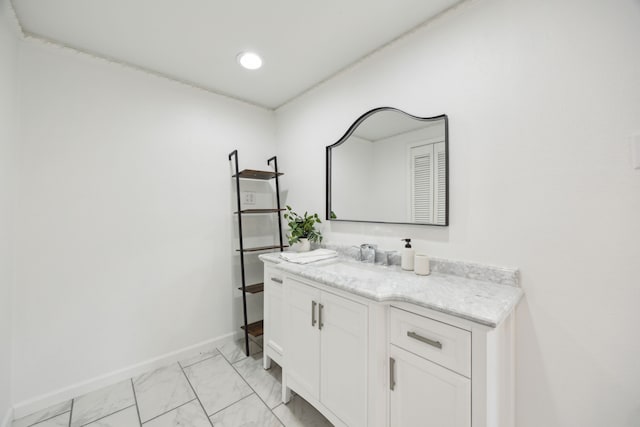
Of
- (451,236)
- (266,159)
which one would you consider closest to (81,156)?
(266,159)

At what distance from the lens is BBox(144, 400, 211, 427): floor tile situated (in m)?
1.49

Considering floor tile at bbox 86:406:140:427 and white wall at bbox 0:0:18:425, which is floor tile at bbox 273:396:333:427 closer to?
floor tile at bbox 86:406:140:427

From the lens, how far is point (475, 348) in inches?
34.2

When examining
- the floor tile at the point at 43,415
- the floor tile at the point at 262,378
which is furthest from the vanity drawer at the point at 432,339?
the floor tile at the point at 43,415

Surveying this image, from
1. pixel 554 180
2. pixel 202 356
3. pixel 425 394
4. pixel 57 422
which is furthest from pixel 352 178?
pixel 57 422

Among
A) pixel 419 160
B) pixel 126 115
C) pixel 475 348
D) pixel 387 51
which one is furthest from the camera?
pixel 126 115

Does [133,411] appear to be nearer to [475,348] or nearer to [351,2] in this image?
[475,348]

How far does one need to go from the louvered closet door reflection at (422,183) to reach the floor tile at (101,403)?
2.22 metres

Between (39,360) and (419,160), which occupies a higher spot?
(419,160)

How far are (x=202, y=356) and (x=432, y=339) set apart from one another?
2038mm

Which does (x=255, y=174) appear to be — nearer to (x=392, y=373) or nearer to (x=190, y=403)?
(x=190, y=403)

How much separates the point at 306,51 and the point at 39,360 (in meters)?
2.69

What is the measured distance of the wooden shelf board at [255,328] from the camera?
2229 millimetres

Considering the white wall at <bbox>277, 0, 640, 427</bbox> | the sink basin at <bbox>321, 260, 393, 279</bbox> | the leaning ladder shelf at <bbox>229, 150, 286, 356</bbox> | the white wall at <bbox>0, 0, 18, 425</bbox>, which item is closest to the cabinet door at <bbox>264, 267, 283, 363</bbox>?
the leaning ladder shelf at <bbox>229, 150, 286, 356</bbox>
